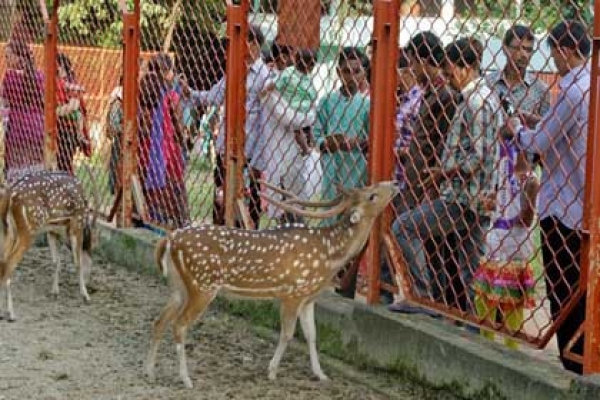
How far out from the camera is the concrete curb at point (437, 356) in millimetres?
4871

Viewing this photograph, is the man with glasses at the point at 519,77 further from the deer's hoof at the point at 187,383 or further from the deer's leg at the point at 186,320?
the deer's hoof at the point at 187,383

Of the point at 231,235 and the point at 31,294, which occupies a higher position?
the point at 231,235

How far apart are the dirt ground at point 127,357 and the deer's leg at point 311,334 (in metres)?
0.07

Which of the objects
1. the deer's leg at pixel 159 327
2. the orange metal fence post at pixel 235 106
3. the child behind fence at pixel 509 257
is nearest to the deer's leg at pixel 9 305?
the orange metal fence post at pixel 235 106

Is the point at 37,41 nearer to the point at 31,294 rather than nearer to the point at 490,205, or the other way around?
the point at 31,294

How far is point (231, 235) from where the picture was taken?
586cm

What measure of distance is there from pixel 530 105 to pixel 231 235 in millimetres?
1722

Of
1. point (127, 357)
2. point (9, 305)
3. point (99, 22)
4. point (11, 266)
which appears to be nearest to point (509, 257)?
point (127, 357)

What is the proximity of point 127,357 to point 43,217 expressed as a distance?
1.77 m

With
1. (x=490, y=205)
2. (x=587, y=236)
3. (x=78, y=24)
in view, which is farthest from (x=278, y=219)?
(x=78, y=24)

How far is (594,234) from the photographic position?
4.68 m

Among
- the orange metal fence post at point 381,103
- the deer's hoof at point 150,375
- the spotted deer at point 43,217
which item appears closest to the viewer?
the deer's hoof at point 150,375

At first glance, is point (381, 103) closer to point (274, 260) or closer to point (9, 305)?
point (274, 260)

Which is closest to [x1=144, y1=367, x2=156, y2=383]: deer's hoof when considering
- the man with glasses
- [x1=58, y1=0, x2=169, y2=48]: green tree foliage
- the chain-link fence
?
the chain-link fence
